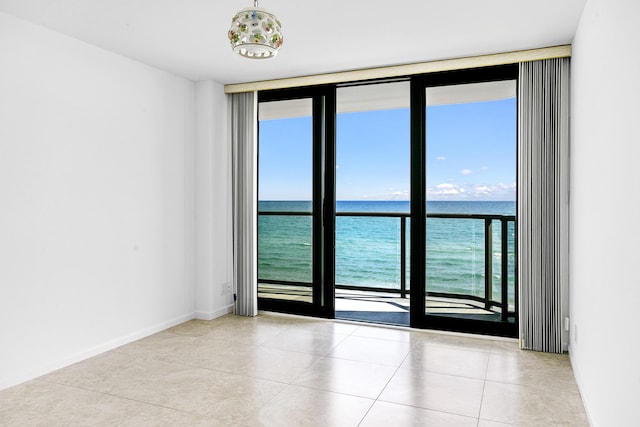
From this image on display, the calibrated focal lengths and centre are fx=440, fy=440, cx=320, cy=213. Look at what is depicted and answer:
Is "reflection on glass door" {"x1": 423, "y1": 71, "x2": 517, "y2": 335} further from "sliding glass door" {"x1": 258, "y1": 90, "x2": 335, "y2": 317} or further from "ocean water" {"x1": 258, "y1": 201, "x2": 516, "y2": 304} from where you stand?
"sliding glass door" {"x1": 258, "y1": 90, "x2": 335, "y2": 317}

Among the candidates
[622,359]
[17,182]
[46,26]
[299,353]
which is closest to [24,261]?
[17,182]

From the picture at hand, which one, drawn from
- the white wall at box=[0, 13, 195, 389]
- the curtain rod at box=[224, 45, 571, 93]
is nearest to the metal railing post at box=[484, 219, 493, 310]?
the curtain rod at box=[224, 45, 571, 93]

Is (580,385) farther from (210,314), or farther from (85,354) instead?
(85,354)

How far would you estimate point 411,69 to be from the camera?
4078 millimetres

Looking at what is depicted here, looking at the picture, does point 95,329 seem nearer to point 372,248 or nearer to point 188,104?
point 188,104

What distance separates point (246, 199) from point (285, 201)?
0.42 metres

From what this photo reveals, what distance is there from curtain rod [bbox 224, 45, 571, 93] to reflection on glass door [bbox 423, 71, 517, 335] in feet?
0.76

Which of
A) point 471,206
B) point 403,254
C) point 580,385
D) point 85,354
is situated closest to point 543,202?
point 471,206

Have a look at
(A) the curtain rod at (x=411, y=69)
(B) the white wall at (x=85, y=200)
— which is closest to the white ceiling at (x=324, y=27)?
(A) the curtain rod at (x=411, y=69)

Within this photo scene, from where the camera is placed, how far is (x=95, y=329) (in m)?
3.63

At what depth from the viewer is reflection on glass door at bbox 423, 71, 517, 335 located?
4000mm

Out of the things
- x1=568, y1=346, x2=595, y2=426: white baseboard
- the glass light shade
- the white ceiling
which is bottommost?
x1=568, y1=346, x2=595, y2=426: white baseboard

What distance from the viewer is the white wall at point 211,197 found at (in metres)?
4.69

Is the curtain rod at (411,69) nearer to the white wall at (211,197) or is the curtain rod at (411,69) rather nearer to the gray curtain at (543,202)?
the gray curtain at (543,202)
